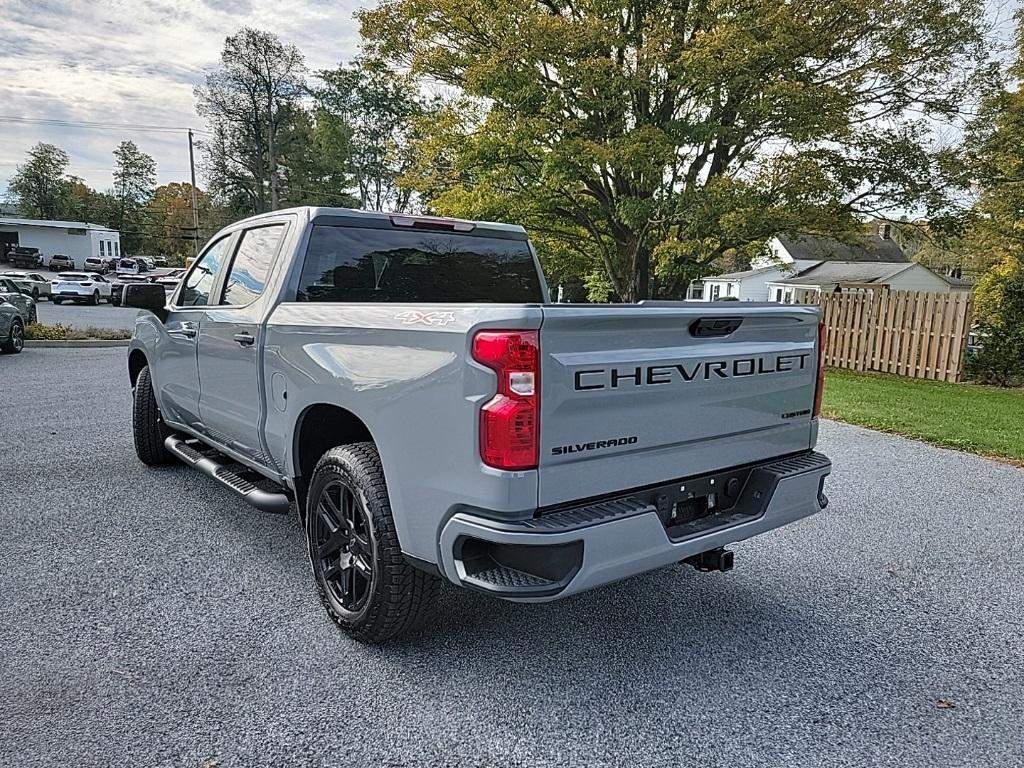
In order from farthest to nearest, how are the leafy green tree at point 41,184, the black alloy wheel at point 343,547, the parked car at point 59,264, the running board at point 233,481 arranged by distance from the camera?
the leafy green tree at point 41,184 → the parked car at point 59,264 → the running board at point 233,481 → the black alloy wheel at point 343,547

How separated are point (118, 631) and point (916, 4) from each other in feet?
53.2

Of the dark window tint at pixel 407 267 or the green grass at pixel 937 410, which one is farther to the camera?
the green grass at pixel 937 410

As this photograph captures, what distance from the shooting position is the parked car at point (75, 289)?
30.3 meters

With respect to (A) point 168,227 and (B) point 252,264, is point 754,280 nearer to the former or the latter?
(B) point 252,264

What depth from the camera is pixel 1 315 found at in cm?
1307

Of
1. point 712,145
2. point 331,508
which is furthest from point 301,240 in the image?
point 712,145

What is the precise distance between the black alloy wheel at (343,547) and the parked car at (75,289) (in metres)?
33.0

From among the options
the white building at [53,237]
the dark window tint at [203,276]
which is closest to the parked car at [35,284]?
the white building at [53,237]

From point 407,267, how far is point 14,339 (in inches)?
512

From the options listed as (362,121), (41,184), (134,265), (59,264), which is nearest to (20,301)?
(362,121)

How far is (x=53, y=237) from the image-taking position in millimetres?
58656

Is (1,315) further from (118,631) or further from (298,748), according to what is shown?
(298,748)

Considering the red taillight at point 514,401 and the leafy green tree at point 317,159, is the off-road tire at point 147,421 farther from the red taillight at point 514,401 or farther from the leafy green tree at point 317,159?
the leafy green tree at point 317,159

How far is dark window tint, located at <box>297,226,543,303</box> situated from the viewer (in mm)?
3795
